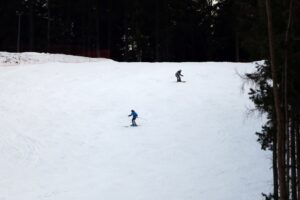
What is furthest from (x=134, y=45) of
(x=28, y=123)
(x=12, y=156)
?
(x=12, y=156)

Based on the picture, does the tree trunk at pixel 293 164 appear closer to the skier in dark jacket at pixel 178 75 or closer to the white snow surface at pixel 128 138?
the white snow surface at pixel 128 138

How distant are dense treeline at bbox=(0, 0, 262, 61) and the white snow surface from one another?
17209mm

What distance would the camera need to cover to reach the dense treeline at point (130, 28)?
5444 centimetres

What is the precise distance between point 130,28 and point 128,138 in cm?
3571

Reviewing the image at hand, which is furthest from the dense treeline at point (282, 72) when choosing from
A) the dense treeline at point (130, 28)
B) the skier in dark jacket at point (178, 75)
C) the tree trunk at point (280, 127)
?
the dense treeline at point (130, 28)

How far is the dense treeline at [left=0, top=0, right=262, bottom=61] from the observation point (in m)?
54.4

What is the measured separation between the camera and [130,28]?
5884 centimetres

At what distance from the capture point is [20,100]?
1249 inches

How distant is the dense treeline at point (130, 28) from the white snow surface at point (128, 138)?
56.5ft

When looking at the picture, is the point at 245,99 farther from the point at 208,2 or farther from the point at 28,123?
the point at 208,2

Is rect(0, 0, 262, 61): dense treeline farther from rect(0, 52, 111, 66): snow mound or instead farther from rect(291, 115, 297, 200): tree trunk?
rect(291, 115, 297, 200): tree trunk

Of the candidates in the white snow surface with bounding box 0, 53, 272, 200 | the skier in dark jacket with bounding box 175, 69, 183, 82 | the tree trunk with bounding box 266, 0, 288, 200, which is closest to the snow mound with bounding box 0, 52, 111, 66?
the white snow surface with bounding box 0, 53, 272, 200

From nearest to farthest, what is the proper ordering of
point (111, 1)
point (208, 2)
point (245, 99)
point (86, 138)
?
1. point (86, 138)
2. point (245, 99)
3. point (111, 1)
4. point (208, 2)

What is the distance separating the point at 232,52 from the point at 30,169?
4089 centimetres
